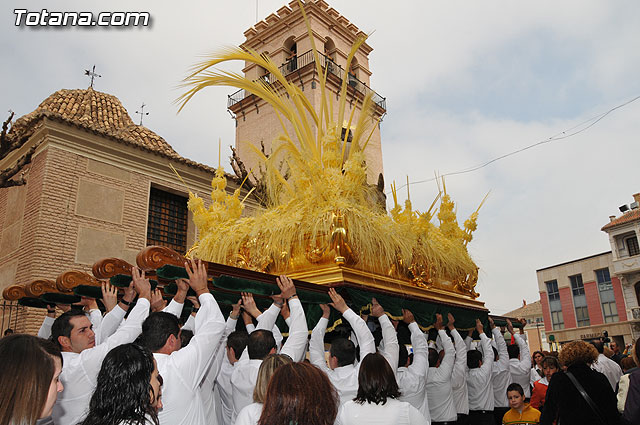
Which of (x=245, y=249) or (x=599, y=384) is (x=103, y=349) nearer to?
(x=245, y=249)

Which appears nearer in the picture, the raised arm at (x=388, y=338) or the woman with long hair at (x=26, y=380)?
the woman with long hair at (x=26, y=380)

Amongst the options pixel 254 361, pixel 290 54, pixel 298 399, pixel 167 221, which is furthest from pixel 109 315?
pixel 290 54

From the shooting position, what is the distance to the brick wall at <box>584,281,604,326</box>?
114 feet

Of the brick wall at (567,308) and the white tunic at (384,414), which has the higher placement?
the brick wall at (567,308)

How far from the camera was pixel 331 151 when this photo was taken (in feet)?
15.5

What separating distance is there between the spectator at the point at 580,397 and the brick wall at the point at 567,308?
122 feet

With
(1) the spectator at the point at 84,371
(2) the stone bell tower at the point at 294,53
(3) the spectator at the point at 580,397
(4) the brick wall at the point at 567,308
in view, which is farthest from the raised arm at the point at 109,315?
(4) the brick wall at the point at 567,308

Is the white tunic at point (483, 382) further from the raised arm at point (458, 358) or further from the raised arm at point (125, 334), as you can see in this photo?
the raised arm at point (125, 334)

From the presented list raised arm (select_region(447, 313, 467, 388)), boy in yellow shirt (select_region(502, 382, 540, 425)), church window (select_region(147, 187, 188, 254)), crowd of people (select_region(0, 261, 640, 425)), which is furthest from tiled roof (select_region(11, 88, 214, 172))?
boy in yellow shirt (select_region(502, 382, 540, 425))

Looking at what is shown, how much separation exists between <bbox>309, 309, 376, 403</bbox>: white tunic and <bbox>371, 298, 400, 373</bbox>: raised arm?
0.81ft

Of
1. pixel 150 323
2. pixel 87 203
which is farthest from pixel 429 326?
pixel 87 203

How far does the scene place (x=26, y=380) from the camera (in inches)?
64.6

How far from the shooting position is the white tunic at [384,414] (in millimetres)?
2777

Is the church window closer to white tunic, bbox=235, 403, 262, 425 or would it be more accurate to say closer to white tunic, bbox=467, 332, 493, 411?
white tunic, bbox=467, 332, 493, 411
